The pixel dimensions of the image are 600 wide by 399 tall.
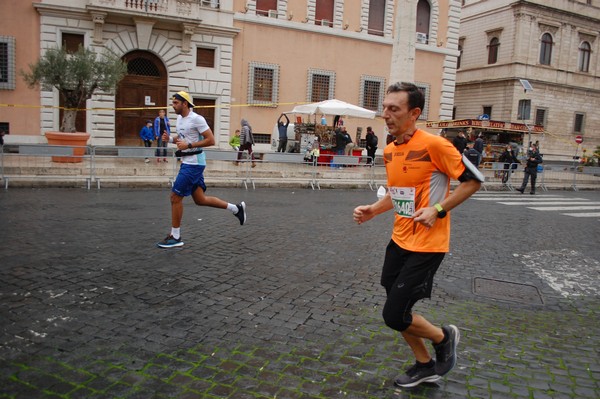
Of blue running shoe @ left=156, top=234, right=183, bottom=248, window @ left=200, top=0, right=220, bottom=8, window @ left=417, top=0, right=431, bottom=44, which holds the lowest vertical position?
blue running shoe @ left=156, top=234, right=183, bottom=248

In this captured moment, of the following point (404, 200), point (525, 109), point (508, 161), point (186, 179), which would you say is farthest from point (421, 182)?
point (525, 109)

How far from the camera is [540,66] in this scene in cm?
4169

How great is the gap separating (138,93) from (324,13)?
11.3m

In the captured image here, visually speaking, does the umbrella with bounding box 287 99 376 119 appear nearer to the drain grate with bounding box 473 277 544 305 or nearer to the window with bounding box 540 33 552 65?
the drain grate with bounding box 473 277 544 305

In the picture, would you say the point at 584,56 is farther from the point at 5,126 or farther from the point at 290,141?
the point at 5,126

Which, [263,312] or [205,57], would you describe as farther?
[205,57]

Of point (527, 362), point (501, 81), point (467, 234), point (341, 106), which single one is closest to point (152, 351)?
point (527, 362)

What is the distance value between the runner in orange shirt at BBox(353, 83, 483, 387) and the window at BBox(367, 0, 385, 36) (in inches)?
1139

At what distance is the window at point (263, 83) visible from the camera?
27469 mm

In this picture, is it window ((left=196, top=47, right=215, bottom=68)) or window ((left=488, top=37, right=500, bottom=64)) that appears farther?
window ((left=488, top=37, right=500, bottom=64))

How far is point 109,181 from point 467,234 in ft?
30.1

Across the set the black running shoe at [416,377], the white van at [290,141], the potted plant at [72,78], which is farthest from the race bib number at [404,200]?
the white van at [290,141]

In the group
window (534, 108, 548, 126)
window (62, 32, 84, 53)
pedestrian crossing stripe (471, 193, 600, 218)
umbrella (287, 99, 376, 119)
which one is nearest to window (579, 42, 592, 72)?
window (534, 108, 548, 126)

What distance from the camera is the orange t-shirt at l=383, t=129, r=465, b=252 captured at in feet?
10.6
